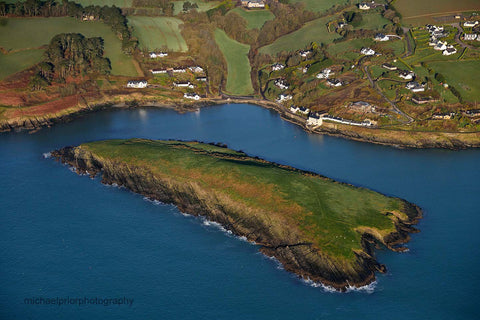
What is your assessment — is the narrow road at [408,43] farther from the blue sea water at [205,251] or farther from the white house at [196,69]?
the white house at [196,69]

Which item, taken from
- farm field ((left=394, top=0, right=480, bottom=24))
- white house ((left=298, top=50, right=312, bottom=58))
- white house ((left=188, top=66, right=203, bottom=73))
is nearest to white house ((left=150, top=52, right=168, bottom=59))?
white house ((left=188, top=66, right=203, bottom=73))

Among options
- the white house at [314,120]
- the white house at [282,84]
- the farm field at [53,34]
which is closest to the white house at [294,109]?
the white house at [314,120]

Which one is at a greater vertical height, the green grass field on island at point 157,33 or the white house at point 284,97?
the green grass field on island at point 157,33

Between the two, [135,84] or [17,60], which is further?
[135,84]

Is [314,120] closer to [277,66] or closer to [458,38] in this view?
[277,66]

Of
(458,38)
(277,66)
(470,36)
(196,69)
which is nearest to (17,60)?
(196,69)

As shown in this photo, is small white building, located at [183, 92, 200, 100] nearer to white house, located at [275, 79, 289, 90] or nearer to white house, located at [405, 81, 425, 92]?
white house, located at [275, 79, 289, 90]

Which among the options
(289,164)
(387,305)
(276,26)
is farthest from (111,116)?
(387,305)
